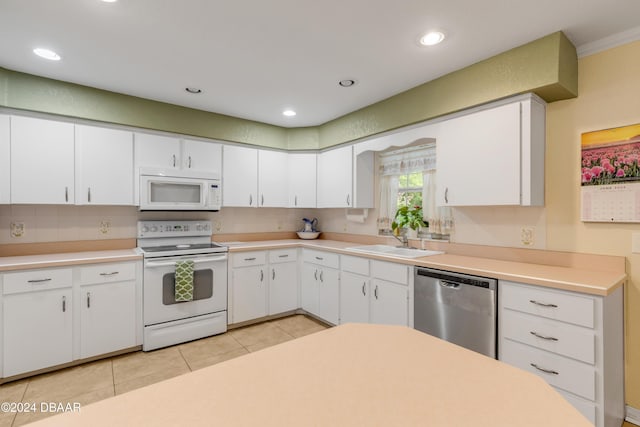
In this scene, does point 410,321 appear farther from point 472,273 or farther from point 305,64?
point 305,64

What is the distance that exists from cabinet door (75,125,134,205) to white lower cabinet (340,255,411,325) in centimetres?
229

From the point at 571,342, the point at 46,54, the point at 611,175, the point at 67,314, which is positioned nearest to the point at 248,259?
the point at 67,314

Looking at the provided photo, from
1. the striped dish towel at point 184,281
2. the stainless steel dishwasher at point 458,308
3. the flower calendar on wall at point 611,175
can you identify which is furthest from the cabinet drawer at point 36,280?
the flower calendar on wall at point 611,175

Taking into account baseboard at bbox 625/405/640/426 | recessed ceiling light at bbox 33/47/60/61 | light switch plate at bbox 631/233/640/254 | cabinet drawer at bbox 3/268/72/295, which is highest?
recessed ceiling light at bbox 33/47/60/61

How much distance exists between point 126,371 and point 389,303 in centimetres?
226

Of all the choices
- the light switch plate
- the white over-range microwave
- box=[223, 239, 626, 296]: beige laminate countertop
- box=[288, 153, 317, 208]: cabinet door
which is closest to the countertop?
box=[223, 239, 626, 296]: beige laminate countertop

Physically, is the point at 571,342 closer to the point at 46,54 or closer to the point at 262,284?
the point at 262,284

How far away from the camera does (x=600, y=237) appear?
209cm

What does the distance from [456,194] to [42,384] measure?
3526mm

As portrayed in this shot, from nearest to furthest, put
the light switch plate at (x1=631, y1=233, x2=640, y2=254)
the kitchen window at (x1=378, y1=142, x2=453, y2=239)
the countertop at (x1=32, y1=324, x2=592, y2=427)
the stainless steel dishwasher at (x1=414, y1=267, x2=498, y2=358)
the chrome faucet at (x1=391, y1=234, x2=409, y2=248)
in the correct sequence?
the countertop at (x1=32, y1=324, x2=592, y2=427) → the light switch plate at (x1=631, y1=233, x2=640, y2=254) → the stainless steel dishwasher at (x1=414, y1=267, x2=498, y2=358) → the kitchen window at (x1=378, y1=142, x2=453, y2=239) → the chrome faucet at (x1=391, y1=234, x2=409, y2=248)

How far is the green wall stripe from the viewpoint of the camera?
2074mm

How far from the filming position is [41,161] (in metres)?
2.71

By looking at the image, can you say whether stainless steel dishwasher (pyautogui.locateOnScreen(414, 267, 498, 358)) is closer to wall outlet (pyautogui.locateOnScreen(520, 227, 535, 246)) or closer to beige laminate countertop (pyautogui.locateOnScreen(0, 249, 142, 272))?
wall outlet (pyautogui.locateOnScreen(520, 227, 535, 246))

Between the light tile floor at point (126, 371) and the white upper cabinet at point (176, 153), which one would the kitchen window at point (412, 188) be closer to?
the light tile floor at point (126, 371)
